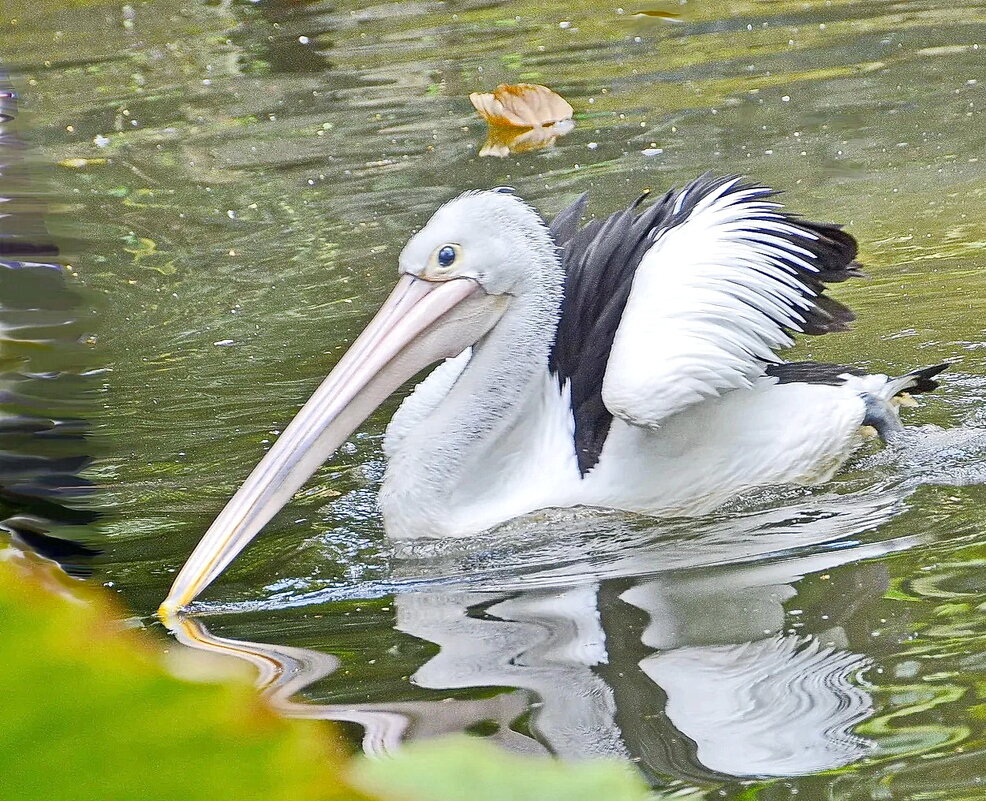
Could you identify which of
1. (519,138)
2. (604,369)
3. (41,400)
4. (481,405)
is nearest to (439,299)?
(481,405)

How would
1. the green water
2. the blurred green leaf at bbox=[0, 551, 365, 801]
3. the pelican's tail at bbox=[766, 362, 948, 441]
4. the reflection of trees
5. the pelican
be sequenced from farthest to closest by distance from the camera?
the pelican's tail at bbox=[766, 362, 948, 441] → the pelican → the green water → the reflection of trees → the blurred green leaf at bbox=[0, 551, 365, 801]

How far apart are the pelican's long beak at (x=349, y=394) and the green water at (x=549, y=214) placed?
0.14 m

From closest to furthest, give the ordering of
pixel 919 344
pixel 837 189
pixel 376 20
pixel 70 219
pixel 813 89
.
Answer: pixel 70 219 → pixel 919 344 → pixel 837 189 → pixel 813 89 → pixel 376 20

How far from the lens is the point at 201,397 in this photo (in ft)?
14.3

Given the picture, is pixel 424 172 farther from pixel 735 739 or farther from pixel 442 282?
pixel 735 739

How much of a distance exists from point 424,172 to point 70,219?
223 inches

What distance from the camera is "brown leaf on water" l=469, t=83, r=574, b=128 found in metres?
6.78

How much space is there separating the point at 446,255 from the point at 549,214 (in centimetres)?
247

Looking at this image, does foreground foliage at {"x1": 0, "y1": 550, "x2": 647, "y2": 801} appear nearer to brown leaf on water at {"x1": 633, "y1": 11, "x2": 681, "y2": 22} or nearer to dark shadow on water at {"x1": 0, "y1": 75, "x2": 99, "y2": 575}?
dark shadow on water at {"x1": 0, "y1": 75, "x2": 99, "y2": 575}

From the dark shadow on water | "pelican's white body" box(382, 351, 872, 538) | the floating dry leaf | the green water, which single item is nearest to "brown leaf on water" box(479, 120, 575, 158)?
the floating dry leaf

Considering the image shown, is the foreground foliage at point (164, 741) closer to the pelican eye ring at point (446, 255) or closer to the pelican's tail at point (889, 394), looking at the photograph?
the pelican eye ring at point (446, 255)

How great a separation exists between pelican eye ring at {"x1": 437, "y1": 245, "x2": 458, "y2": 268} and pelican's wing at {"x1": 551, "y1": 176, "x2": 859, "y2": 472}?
1.05 feet

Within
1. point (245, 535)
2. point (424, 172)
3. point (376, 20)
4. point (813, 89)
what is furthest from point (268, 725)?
point (376, 20)

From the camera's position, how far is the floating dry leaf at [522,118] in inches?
268
